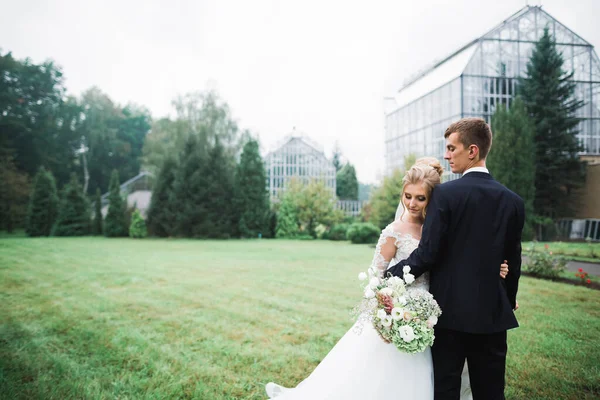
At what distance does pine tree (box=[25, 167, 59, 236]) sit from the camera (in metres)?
21.3

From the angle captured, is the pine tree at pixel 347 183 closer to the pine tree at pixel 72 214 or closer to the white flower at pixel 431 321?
the pine tree at pixel 72 214

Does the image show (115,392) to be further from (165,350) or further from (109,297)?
(109,297)

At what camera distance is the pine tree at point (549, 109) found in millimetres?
18656

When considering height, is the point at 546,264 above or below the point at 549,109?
below

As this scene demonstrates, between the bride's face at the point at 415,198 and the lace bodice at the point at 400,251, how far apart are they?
178 mm

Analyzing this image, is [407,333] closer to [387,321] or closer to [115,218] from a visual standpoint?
[387,321]

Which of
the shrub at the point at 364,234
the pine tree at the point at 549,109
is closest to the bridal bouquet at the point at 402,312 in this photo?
the shrub at the point at 364,234

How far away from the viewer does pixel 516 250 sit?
2.17m

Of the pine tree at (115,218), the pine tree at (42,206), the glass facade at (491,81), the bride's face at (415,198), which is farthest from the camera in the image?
A: the pine tree at (115,218)

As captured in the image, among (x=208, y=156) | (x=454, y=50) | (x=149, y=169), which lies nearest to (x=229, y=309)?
(x=208, y=156)

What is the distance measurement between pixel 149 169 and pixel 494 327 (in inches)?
1436

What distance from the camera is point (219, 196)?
24.2m

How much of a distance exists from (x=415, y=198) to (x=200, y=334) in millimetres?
3849

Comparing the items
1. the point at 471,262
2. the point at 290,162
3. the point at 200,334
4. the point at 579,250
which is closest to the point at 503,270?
the point at 471,262
